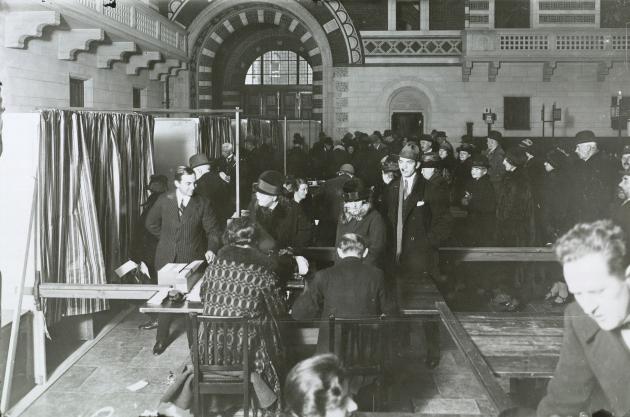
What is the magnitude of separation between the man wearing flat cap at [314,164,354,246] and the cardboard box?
122 inches

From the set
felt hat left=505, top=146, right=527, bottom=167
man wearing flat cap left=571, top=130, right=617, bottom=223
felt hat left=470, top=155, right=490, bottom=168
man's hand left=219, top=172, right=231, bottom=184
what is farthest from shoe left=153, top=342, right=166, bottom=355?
man wearing flat cap left=571, top=130, right=617, bottom=223

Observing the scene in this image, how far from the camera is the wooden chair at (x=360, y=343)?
4223mm

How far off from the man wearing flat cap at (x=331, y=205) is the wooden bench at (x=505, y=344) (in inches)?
161

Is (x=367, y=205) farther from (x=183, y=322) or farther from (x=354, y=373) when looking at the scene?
(x=183, y=322)

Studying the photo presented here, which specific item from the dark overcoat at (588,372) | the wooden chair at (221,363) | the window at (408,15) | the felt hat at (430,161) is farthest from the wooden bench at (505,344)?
the window at (408,15)

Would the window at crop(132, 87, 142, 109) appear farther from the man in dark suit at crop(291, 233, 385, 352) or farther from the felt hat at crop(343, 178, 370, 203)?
the man in dark suit at crop(291, 233, 385, 352)

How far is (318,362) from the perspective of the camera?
102 inches

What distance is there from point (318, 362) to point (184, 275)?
3143 mm

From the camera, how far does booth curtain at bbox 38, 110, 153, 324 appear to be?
611cm

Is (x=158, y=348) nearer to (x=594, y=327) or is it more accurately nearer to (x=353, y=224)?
(x=353, y=224)

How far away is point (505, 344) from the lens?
3838 millimetres

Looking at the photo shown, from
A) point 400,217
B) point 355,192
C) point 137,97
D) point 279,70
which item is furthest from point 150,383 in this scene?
point 279,70

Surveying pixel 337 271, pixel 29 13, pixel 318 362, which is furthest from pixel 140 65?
pixel 318 362

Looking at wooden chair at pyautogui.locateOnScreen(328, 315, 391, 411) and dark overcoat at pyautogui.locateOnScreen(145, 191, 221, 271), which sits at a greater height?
dark overcoat at pyautogui.locateOnScreen(145, 191, 221, 271)
